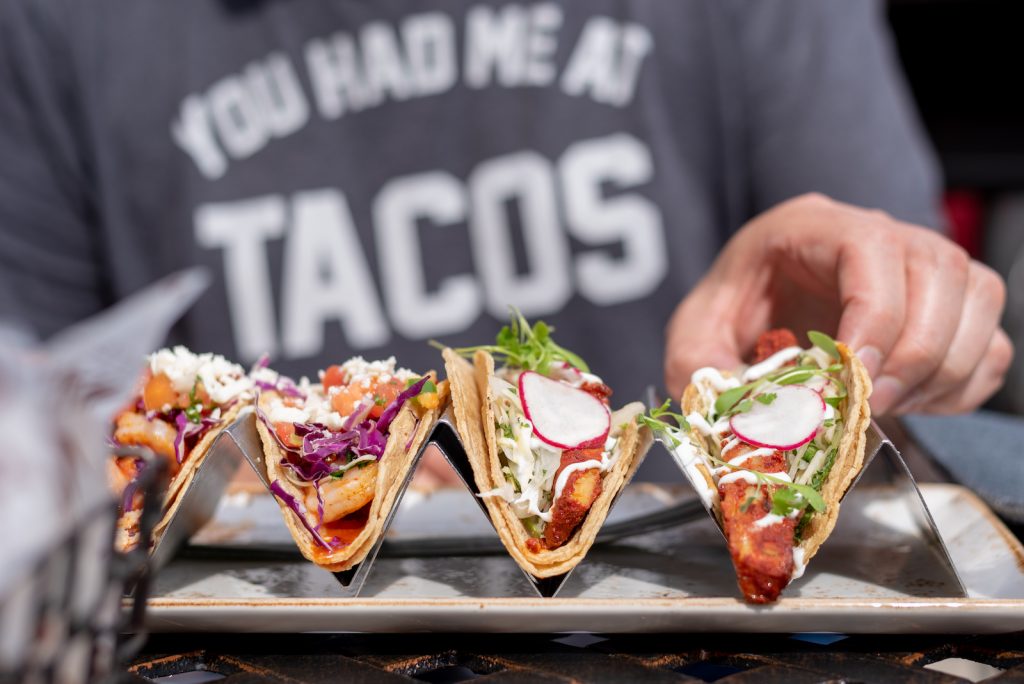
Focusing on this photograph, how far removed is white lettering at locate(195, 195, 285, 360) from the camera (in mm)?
4055

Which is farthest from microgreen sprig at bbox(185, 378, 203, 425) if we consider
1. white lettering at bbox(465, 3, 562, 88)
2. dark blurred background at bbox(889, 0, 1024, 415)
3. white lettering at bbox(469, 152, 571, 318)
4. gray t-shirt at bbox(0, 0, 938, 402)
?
dark blurred background at bbox(889, 0, 1024, 415)

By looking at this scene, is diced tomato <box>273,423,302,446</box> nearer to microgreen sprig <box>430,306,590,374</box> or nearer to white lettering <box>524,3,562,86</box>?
microgreen sprig <box>430,306,590,374</box>

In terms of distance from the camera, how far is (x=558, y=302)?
4.18 m

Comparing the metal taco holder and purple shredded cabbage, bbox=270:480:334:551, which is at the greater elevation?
purple shredded cabbage, bbox=270:480:334:551

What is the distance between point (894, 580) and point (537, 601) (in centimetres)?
83

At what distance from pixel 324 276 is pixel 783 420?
2808 millimetres

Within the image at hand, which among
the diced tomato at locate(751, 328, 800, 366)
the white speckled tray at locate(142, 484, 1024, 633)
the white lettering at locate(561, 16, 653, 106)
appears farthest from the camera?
the white lettering at locate(561, 16, 653, 106)

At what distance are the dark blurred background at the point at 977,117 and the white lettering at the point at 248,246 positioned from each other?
635cm

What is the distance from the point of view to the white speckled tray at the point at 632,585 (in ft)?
4.62

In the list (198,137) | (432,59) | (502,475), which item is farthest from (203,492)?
(432,59)

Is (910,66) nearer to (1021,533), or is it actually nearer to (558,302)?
(558,302)

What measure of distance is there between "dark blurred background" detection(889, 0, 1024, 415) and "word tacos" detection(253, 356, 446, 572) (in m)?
7.50

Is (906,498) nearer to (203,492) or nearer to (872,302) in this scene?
(872,302)

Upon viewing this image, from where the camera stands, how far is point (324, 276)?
4062 mm
